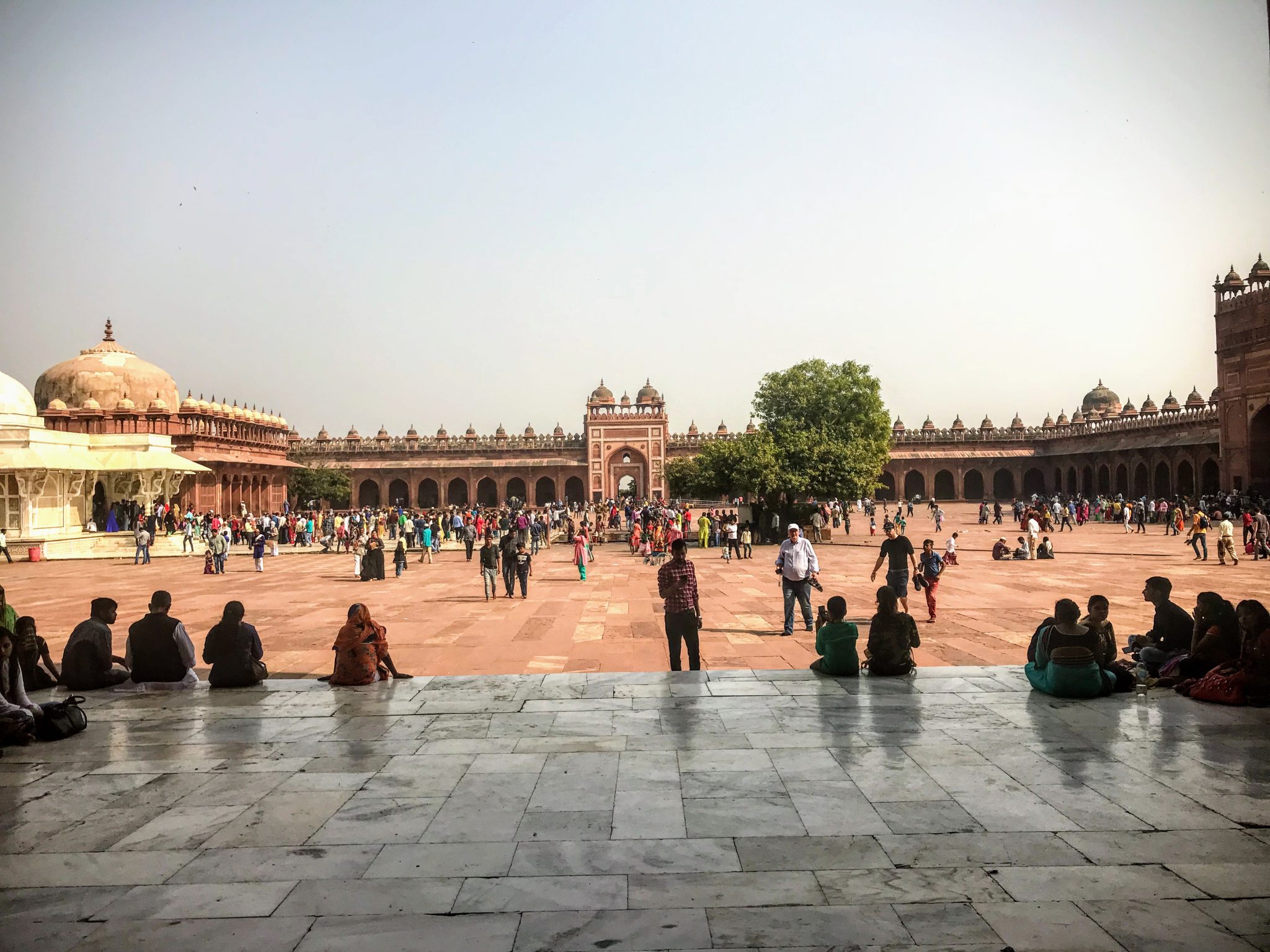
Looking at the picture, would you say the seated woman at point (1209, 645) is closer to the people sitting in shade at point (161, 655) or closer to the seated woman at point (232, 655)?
the seated woman at point (232, 655)

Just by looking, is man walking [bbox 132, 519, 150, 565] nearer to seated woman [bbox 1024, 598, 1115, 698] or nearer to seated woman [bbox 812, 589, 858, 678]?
seated woman [bbox 812, 589, 858, 678]

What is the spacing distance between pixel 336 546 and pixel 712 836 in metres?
21.9

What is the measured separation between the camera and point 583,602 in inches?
459

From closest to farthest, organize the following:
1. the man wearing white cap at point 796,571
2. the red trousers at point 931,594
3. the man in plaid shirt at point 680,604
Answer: the man in plaid shirt at point 680,604, the man wearing white cap at point 796,571, the red trousers at point 931,594

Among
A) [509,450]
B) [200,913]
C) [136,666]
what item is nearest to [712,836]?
[200,913]

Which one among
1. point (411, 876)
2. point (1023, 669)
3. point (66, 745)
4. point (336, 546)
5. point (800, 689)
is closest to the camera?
point (411, 876)

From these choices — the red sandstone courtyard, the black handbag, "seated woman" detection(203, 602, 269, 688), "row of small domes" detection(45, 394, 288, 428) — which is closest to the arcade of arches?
the red sandstone courtyard

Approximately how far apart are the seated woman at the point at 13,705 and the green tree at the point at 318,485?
42.1m

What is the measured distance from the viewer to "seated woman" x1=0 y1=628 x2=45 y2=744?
4.71 m

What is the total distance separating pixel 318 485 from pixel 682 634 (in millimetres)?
43337

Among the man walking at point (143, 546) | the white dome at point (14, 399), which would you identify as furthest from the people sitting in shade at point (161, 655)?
the white dome at point (14, 399)

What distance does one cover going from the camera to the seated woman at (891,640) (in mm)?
6117

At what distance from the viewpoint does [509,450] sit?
52844 millimetres

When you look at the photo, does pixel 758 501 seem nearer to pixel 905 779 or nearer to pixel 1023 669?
pixel 1023 669
